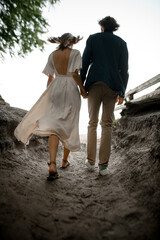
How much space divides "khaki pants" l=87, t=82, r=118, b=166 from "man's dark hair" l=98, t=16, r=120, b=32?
3.44 ft

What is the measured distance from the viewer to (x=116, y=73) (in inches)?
95.8

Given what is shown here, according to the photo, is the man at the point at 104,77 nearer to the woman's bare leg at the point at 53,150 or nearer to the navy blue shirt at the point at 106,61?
the navy blue shirt at the point at 106,61

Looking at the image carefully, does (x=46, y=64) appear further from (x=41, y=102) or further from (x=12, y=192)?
(x=12, y=192)

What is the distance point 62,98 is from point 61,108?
162 mm

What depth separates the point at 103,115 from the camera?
2.49 meters

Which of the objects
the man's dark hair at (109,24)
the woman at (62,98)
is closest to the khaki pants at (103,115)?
the woman at (62,98)

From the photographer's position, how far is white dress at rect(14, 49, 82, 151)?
2262 millimetres

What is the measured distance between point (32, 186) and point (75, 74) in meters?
1.71

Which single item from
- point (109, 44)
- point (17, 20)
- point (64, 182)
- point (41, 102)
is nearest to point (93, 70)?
point (109, 44)

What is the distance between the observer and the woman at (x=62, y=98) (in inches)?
90.0

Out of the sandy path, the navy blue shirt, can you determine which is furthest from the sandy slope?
the navy blue shirt

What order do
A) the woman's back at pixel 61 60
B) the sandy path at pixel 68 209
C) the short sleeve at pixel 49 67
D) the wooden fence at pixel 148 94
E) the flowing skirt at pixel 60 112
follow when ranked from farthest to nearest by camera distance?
the wooden fence at pixel 148 94, the short sleeve at pixel 49 67, the woman's back at pixel 61 60, the flowing skirt at pixel 60 112, the sandy path at pixel 68 209

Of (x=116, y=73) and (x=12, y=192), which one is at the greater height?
(x=116, y=73)

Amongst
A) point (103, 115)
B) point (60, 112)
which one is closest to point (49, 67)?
point (60, 112)
